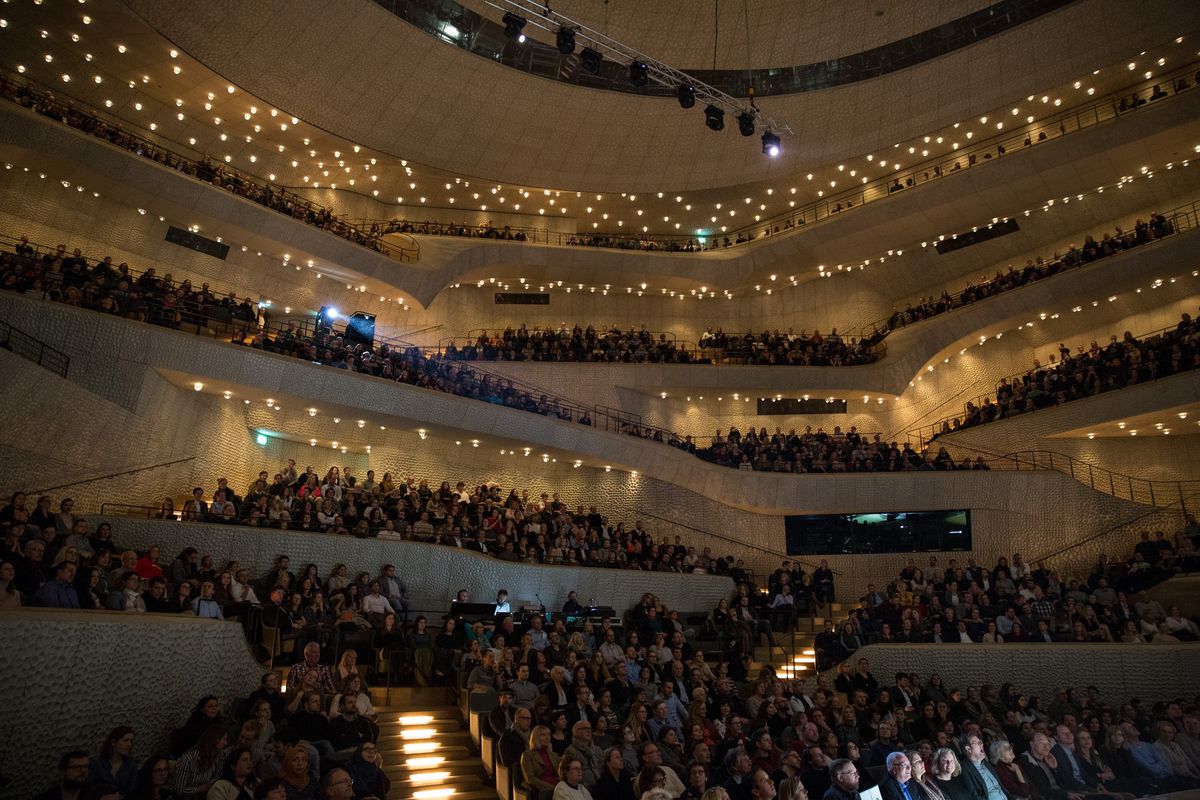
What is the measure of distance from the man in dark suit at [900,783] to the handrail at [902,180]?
16.5 meters

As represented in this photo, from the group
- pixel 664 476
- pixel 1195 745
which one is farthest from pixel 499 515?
pixel 1195 745

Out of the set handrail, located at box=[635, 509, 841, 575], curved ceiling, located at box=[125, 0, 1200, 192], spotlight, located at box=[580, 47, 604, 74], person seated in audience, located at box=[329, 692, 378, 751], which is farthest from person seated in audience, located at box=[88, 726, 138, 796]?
curved ceiling, located at box=[125, 0, 1200, 192]

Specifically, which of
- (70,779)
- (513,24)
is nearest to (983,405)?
(513,24)

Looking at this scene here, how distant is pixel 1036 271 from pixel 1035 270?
6cm

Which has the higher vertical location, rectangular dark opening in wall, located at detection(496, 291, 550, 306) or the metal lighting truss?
rectangular dark opening in wall, located at detection(496, 291, 550, 306)

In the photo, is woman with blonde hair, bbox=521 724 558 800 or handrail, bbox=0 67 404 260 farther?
handrail, bbox=0 67 404 260

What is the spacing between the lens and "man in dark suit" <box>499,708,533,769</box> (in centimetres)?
671

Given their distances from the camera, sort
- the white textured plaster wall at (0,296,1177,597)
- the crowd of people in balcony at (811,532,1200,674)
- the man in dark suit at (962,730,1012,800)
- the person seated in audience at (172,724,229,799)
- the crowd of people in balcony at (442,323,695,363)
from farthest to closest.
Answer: the crowd of people in balcony at (442,323,695,363) → the white textured plaster wall at (0,296,1177,597) → the crowd of people in balcony at (811,532,1200,674) → the man in dark suit at (962,730,1012,800) → the person seated in audience at (172,724,229,799)

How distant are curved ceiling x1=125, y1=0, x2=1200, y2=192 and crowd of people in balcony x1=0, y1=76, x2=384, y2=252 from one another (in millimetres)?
1928

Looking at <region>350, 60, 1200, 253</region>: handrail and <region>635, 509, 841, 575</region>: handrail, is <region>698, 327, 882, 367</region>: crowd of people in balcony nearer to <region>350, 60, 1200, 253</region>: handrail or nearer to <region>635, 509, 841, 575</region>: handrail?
<region>350, 60, 1200, 253</region>: handrail

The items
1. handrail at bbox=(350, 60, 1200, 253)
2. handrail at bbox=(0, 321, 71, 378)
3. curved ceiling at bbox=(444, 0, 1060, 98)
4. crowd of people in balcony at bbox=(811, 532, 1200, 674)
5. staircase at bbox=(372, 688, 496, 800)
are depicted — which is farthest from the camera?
curved ceiling at bbox=(444, 0, 1060, 98)

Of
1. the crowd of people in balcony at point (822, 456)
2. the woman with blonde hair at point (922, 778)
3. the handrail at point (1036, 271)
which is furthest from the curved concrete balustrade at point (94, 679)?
the handrail at point (1036, 271)

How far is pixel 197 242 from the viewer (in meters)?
18.5

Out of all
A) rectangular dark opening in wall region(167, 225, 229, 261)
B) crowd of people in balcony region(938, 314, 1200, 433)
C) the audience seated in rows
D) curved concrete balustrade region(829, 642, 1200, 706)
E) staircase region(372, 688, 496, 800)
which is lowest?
staircase region(372, 688, 496, 800)
